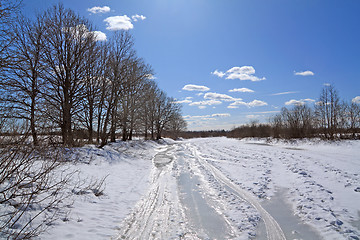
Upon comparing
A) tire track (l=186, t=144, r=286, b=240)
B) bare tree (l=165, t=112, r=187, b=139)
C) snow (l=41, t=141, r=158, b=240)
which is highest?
bare tree (l=165, t=112, r=187, b=139)

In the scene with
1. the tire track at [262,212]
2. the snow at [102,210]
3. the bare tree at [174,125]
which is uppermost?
the bare tree at [174,125]

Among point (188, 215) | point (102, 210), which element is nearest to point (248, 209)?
point (188, 215)

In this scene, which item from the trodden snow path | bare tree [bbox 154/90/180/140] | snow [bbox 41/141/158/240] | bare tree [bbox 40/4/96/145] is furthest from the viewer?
bare tree [bbox 154/90/180/140]

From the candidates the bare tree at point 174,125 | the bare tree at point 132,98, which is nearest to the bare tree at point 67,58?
the bare tree at point 132,98

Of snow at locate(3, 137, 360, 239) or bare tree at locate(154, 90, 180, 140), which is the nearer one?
snow at locate(3, 137, 360, 239)

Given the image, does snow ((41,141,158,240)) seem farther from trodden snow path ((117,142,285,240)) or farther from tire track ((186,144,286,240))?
tire track ((186,144,286,240))

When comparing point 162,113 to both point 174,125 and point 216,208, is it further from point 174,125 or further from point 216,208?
point 216,208

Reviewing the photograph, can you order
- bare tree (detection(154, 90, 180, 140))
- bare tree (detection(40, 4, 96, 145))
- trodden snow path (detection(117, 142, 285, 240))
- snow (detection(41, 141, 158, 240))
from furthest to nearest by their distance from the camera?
1. bare tree (detection(154, 90, 180, 140))
2. bare tree (detection(40, 4, 96, 145))
3. trodden snow path (detection(117, 142, 285, 240))
4. snow (detection(41, 141, 158, 240))

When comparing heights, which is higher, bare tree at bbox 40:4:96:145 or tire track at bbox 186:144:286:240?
bare tree at bbox 40:4:96:145

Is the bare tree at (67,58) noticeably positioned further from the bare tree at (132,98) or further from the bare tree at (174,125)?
the bare tree at (174,125)

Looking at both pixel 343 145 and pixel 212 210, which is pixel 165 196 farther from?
pixel 343 145

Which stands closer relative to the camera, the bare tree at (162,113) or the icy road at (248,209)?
the icy road at (248,209)

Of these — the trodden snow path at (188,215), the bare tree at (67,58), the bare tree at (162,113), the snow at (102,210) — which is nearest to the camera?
the snow at (102,210)

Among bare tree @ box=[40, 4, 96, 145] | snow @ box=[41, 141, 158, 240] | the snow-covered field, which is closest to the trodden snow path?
the snow-covered field
